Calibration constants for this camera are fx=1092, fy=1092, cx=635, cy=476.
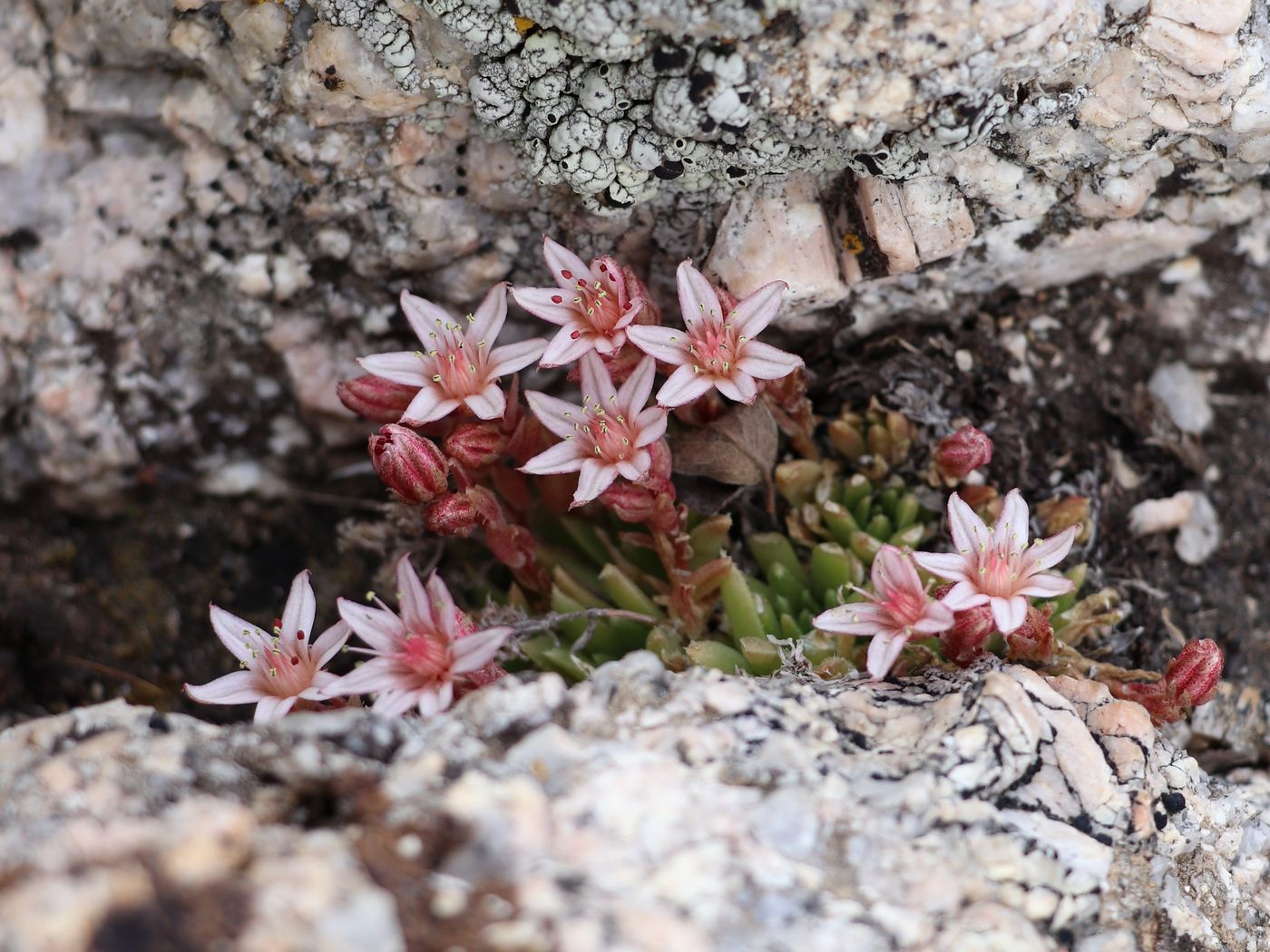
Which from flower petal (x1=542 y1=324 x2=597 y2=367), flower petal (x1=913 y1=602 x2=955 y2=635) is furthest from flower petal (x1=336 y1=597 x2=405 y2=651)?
flower petal (x1=913 y1=602 x2=955 y2=635)

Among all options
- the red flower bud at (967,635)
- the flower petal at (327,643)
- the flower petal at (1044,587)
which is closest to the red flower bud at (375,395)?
the flower petal at (327,643)

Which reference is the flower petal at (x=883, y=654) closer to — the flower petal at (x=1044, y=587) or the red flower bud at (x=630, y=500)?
the flower petal at (x=1044, y=587)

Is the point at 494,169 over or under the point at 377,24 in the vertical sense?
under

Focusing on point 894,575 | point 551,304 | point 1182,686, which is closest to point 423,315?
point 551,304

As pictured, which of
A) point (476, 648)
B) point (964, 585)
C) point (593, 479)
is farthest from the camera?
point (593, 479)

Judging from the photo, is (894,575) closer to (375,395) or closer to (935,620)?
(935,620)

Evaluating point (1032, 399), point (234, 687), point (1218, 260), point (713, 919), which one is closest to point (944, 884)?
point (713, 919)

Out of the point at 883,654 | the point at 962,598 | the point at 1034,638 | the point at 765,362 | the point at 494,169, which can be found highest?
the point at 494,169

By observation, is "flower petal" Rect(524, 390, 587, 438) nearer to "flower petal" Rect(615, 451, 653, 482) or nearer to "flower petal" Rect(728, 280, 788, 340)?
"flower petal" Rect(615, 451, 653, 482)
